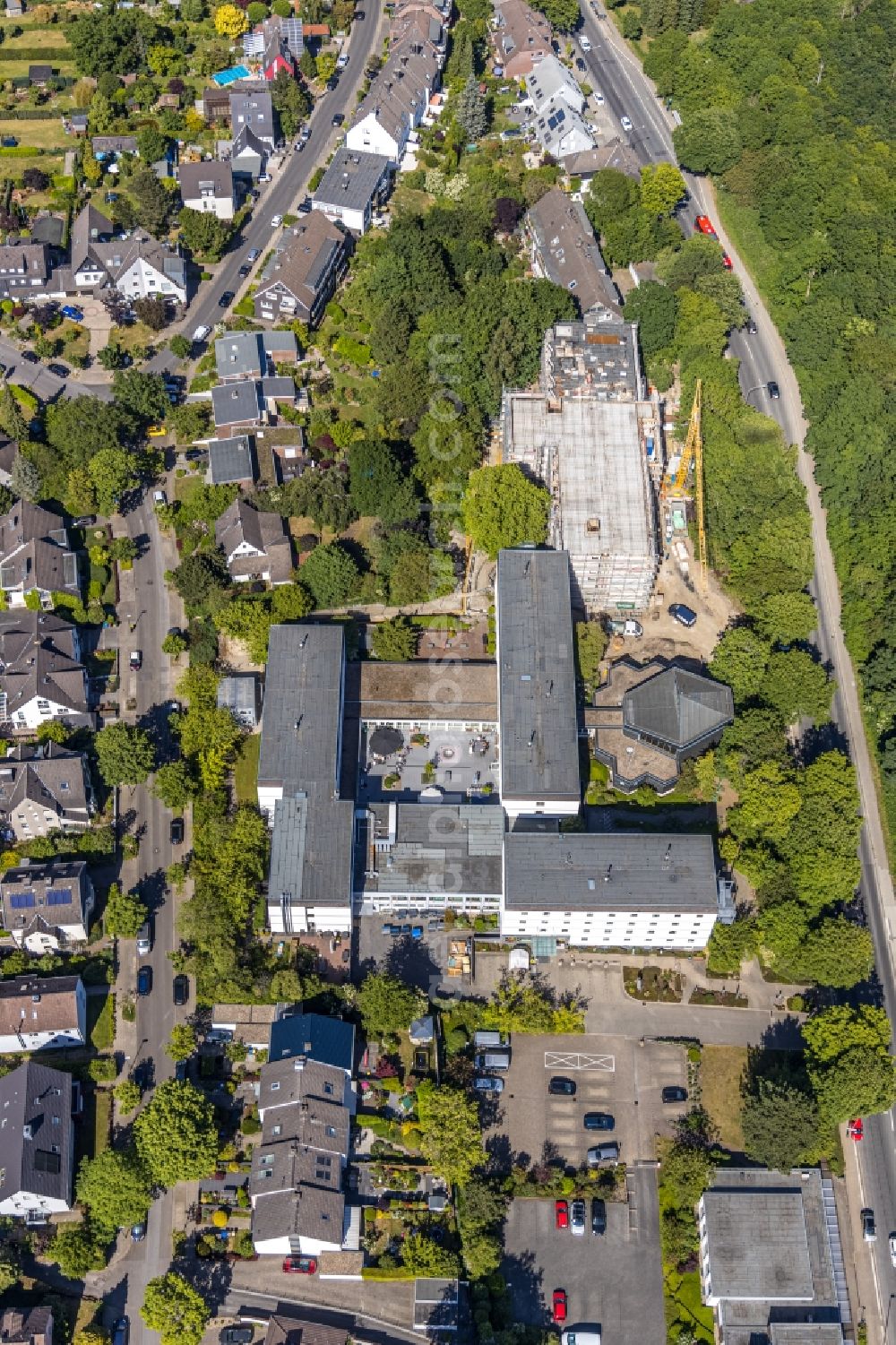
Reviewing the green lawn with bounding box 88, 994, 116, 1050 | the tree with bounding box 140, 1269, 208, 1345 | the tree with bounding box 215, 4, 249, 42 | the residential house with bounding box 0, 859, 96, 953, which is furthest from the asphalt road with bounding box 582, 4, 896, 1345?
the residential house with bounding box 0, 859, 96, 953

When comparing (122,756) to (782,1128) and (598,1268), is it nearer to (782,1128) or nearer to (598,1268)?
(598,1268)

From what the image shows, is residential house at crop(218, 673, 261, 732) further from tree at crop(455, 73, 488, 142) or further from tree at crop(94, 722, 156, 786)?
tree at crop(455, 73, 488, 142)

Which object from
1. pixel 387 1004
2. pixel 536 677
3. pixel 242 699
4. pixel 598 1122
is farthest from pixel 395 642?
pixel 598 1122

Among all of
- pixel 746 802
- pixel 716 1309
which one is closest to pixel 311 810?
pixel 746 802

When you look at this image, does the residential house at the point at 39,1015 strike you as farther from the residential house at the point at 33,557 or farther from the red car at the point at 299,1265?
the residential house at the point at 33,557

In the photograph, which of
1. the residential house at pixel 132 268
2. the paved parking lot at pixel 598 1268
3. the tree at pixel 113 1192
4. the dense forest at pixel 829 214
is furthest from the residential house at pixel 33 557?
the dense forest at pixel 829 214
